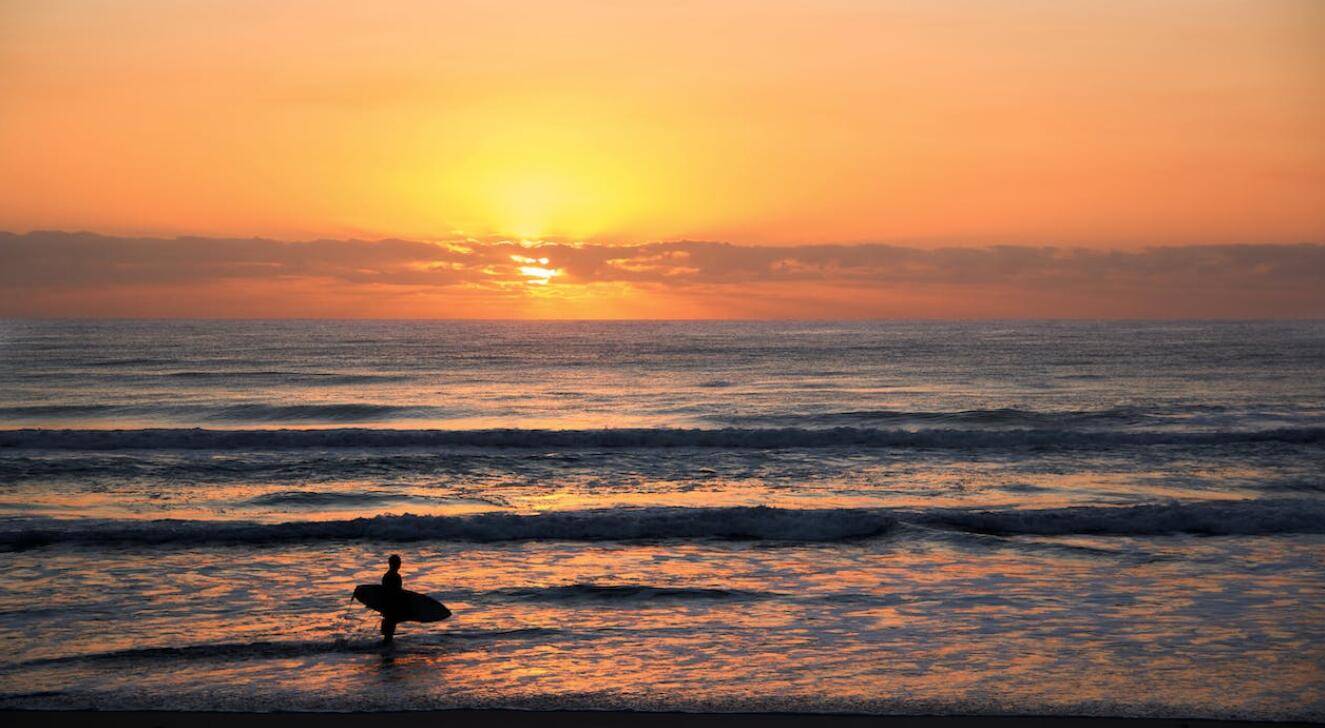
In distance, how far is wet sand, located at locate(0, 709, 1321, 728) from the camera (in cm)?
877

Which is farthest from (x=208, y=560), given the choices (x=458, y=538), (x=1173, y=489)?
(x=1173, y=489)

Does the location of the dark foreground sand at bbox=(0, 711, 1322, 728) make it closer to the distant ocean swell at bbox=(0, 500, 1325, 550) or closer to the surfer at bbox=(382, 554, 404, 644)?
the surfer at bbox=(382, 554, 404, 644)

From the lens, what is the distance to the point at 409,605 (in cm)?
1116

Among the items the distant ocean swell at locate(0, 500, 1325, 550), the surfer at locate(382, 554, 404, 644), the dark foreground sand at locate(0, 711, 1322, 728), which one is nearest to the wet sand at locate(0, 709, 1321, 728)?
the dark foreground sand at locate(0, 711, 1322, 728)

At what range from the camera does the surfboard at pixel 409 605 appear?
36.4 feet

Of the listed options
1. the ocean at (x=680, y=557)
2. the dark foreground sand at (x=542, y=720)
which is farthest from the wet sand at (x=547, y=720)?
the ocean at (x=680, y=557)

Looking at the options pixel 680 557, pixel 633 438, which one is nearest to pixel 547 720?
pixel 680 557

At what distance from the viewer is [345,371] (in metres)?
58.2

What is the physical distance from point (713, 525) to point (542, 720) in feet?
30.4

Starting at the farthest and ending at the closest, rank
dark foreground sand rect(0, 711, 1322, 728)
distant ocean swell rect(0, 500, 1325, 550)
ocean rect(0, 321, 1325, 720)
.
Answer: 1. distant ocean swell rect(0, 500, 1325, 550)
2. ocean rect(0, 321, 1325, 720)
3. dark foreground sand rect(0, 711, 1322, 728)

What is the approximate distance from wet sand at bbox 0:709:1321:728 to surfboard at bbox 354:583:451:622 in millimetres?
2055

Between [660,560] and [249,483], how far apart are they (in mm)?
11942

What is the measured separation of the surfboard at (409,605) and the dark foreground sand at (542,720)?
206 centimetres

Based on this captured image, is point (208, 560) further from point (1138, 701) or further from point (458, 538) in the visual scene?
point (1138, 701)
